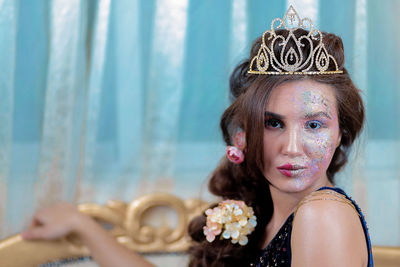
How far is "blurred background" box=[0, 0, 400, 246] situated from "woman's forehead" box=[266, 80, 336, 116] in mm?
378

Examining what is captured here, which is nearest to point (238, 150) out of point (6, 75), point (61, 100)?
point (61, 100)

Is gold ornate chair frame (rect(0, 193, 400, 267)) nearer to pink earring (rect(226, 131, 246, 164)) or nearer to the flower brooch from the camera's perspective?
the flower brooch

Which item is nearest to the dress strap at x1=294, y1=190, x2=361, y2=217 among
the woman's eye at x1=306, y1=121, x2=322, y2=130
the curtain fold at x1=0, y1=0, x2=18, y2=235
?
the woman's eye at x1=306, y1=121, x2=322, y2=130

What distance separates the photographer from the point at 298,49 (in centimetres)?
95

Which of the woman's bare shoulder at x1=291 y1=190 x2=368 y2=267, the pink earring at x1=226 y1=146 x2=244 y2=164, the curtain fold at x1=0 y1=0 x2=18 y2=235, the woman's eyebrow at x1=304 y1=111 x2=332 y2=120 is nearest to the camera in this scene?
the woman's bare shoulder at x1=291 y1=190 x2=368 y2=267

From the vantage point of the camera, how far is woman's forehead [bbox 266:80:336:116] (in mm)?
911

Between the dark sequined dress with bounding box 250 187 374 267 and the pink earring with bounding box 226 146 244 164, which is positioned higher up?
the pink earring with bounding box 226 146 244 164

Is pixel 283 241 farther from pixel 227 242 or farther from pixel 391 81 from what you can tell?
pixel 391 81

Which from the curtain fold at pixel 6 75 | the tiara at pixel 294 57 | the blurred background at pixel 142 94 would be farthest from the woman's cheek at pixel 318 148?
the curtain fold at pixel 6 75

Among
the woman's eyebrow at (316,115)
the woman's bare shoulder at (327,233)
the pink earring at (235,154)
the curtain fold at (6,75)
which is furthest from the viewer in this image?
the curtain fold at (6,75)

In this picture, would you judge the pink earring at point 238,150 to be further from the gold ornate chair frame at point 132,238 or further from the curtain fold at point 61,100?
the curtain fold at point 61,100

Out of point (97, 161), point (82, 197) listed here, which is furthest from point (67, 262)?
point (97, 161)

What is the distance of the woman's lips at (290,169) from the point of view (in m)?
0.92

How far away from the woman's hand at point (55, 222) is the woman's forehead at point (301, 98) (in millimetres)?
643
